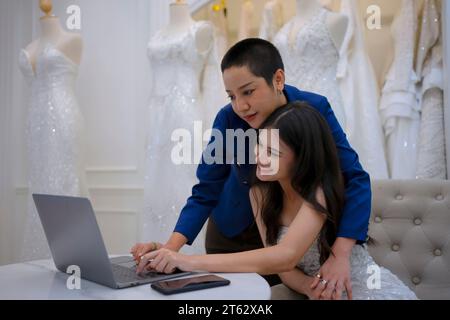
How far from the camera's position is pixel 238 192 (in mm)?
1589

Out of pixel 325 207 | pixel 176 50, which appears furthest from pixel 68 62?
pixel 325 207

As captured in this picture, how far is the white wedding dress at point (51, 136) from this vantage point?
8.94 ft

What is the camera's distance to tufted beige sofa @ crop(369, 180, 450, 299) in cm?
148

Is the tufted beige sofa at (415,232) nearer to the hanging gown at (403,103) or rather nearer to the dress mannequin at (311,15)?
the hanging gown at (403,103)

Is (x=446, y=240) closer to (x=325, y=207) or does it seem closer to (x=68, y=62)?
(x=325, y=207)

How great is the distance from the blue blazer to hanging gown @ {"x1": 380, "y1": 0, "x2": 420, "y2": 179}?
999 mm

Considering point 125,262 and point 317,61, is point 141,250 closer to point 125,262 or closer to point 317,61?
point 125,262

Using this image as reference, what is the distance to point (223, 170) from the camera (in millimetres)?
1527

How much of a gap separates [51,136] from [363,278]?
205 cm

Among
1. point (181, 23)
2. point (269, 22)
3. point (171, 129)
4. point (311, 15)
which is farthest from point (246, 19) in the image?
point (171, 129)

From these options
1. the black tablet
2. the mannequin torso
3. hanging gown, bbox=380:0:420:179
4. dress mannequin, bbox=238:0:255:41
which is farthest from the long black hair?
the mannequin torso

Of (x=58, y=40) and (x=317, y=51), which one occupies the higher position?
(x=58, y=40)

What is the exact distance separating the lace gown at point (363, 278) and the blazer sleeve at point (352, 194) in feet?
0.22
